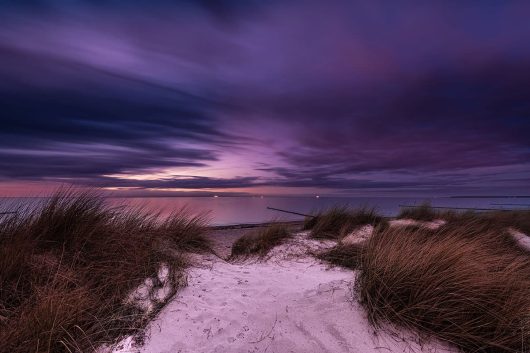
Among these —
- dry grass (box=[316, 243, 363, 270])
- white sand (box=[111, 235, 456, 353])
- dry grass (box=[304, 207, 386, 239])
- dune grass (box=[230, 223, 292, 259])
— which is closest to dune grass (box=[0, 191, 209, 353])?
white sand (box=[111, 235, 456, 353])

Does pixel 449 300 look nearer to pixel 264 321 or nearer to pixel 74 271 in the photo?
pixel 264 321

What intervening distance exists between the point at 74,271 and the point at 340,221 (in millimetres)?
7718

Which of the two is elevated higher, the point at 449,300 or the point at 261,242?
the point at 449,300

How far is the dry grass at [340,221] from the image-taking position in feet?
30.0

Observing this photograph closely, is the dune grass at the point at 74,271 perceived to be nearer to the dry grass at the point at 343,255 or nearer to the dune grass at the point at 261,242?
the dune grass at the point at 261,242

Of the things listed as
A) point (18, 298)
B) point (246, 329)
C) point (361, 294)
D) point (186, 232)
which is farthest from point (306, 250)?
point (18, 298)

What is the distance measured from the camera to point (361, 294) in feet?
12.1

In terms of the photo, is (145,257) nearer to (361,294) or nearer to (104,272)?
(104,272)

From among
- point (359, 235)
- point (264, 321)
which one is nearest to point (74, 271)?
point (264, 321)

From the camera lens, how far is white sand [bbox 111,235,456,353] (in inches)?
120

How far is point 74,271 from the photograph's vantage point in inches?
146

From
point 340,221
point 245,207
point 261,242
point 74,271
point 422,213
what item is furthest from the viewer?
point 245,207

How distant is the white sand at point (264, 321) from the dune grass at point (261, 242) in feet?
9.45

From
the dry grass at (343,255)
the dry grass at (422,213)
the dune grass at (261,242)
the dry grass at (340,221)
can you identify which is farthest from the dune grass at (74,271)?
the dry grass at (422,213)
